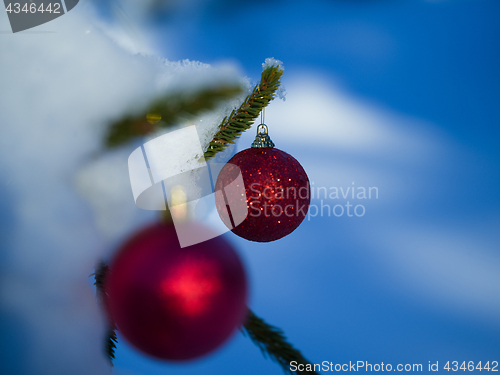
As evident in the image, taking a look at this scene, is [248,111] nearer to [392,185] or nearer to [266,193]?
[266,193]

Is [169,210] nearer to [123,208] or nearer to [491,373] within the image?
[123,208]

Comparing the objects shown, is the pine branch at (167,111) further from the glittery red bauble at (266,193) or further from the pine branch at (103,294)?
the pine branch at (103,294)

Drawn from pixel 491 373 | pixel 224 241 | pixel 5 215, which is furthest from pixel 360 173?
pixel 5 215

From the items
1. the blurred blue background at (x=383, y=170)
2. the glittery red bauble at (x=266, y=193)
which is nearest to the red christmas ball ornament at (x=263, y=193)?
the glittery red bauble at (x=266, y=193)

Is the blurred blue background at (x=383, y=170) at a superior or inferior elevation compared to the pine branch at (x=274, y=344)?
superior

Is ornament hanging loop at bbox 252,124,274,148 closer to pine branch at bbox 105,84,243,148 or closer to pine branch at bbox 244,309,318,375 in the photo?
pine branch at bbox 105,84,243,148

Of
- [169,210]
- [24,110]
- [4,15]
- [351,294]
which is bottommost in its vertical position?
[351,294]
